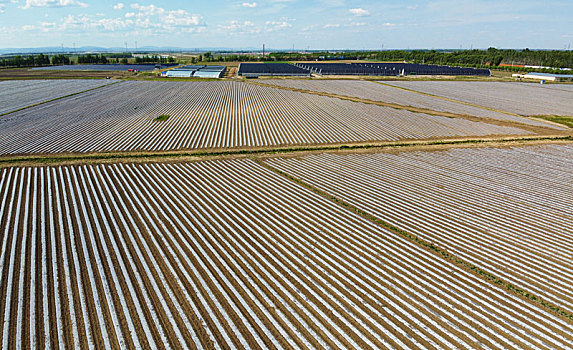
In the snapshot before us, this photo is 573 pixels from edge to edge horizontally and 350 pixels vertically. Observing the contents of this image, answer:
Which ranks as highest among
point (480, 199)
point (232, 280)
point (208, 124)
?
point (208, 124)

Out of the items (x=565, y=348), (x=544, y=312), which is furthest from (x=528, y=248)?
(x=565, y=348)

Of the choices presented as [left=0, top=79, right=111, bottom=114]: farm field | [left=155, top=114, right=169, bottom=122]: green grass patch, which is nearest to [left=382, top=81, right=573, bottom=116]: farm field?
[left=155, top=114, right=169, bottom=122]: green grass patch

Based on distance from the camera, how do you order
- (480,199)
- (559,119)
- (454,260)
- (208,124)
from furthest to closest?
(559,119)
(208,124)
(480,199)
(454,260)

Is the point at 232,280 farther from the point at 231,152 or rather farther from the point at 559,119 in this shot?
the point at 559,119

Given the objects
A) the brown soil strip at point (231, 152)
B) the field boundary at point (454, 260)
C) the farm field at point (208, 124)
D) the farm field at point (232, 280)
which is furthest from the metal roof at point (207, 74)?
the field boundary at point (454, 260)

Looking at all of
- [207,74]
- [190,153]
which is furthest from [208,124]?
[207,74]

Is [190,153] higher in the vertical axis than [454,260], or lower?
higher
